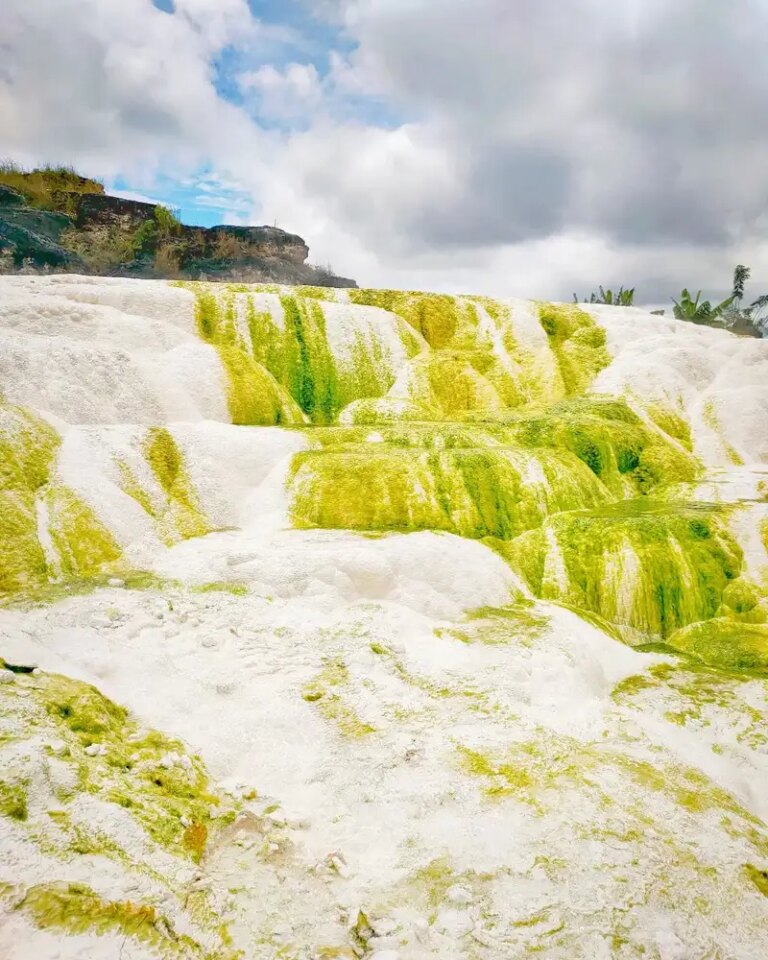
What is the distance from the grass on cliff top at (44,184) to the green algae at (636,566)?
247 feet

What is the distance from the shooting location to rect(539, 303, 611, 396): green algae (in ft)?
139

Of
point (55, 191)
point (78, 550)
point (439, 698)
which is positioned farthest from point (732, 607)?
point (55, 191)

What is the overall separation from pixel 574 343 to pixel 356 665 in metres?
38.1

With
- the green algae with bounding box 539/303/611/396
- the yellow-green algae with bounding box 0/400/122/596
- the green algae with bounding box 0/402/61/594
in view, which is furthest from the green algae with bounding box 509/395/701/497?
the green algae with bounding box 0/402/61/594

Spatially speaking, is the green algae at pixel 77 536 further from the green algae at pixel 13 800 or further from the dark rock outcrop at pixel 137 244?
the dark rock outcrop at pixel 137 244

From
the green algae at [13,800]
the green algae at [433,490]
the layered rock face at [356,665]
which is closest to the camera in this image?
the green algae at [13,800]

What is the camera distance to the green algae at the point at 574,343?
42.4 metres

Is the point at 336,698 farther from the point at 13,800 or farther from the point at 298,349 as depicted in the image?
the point at 298,349

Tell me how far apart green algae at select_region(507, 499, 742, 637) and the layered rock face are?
0.10m

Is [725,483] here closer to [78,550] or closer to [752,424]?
[752,424]

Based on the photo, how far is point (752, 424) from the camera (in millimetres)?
36094

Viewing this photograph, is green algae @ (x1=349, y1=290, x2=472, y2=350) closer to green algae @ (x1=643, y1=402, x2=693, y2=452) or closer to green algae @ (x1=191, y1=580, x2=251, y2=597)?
green algae @ (x1=643, y1=402, x2=693, y2=452)

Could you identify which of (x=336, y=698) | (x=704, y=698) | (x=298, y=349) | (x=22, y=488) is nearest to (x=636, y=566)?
(x=704, y=698)

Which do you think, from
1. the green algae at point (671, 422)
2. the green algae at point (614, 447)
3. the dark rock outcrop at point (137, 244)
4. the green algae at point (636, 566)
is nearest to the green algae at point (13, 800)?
the green algae at point (636, 566)
